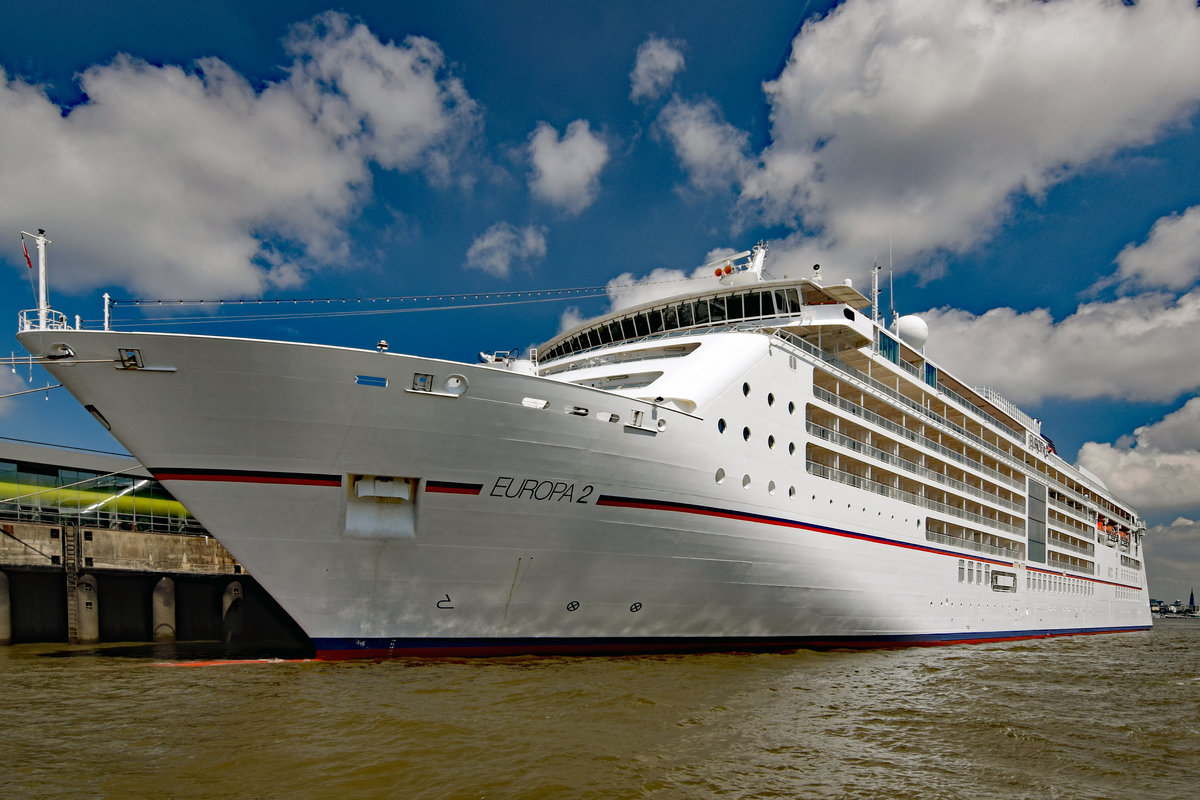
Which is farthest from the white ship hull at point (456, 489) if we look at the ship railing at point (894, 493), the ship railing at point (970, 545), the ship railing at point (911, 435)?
the ship railing at point (970, 545)

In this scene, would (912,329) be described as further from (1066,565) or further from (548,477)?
(548,477)

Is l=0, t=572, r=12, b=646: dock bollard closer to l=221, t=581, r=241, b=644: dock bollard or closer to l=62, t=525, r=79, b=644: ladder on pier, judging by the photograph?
l=62, t=525, r=79, b=644: ladder on pier

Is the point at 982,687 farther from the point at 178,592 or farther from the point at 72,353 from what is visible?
the point at 178,592

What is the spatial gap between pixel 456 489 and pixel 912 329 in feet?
69.7

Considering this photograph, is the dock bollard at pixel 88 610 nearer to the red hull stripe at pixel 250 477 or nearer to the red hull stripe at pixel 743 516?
the red hull stripe at pixel 250 477

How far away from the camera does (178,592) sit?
20453mm

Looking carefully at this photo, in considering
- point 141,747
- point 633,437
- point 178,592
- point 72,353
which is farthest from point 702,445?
point 178,592

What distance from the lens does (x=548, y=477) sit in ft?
38.0

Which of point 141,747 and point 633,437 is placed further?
point 633,437

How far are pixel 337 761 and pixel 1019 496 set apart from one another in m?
29.7

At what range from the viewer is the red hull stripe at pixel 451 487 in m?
11.0

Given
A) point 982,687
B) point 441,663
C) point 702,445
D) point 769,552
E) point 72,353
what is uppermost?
point 72,353

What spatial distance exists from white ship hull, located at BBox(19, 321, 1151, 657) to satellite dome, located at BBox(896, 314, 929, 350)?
14.3 m

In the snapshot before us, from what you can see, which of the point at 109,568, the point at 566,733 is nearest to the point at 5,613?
the point at 109,568
